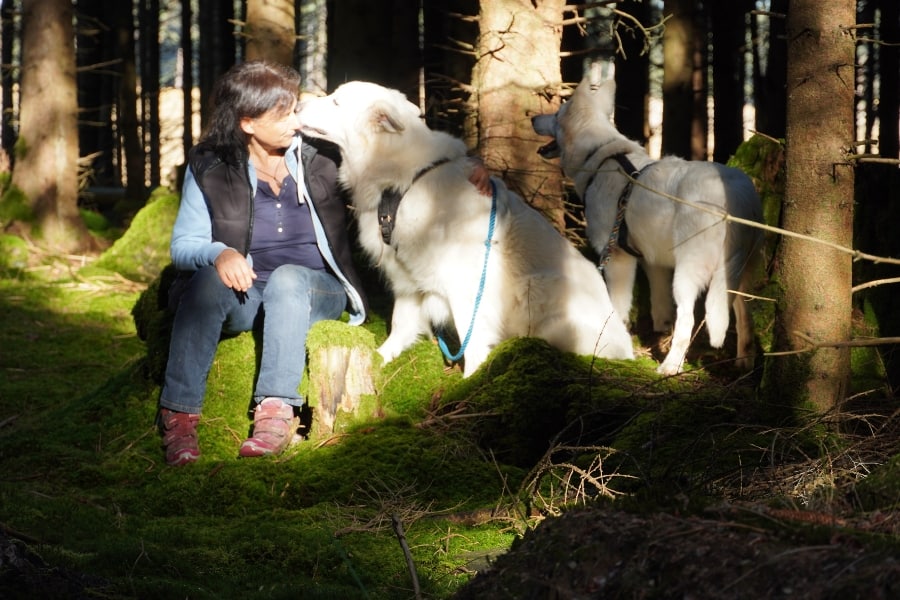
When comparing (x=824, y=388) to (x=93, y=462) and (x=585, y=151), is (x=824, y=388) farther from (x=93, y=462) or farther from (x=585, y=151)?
(x=93, y=462)

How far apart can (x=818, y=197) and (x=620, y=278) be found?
8.81 feet

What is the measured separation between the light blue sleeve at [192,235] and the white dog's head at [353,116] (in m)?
0.77

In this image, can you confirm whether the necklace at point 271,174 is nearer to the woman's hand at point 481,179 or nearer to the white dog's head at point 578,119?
the woman's hand at point 481,179

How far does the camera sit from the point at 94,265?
1084cm

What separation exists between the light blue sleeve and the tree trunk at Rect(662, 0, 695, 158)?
7.66 metres

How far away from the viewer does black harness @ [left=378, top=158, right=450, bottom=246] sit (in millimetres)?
5664

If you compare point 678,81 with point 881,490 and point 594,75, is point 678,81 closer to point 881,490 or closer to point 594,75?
point 594,75

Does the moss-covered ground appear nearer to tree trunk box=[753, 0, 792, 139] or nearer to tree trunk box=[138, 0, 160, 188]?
tree trunk box=[753, 0, 792, 139]

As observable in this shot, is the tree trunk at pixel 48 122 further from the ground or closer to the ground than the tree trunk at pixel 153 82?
closer to the ground

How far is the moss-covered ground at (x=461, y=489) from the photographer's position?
1.84m

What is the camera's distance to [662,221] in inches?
250

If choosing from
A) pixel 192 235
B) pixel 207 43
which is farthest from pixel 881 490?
pixel 207 43

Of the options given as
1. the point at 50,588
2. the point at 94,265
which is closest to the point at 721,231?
the point at 50,588

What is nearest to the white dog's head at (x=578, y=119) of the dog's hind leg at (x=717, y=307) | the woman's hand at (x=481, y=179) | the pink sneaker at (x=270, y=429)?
the woman's hand at (x=481, y=179)
